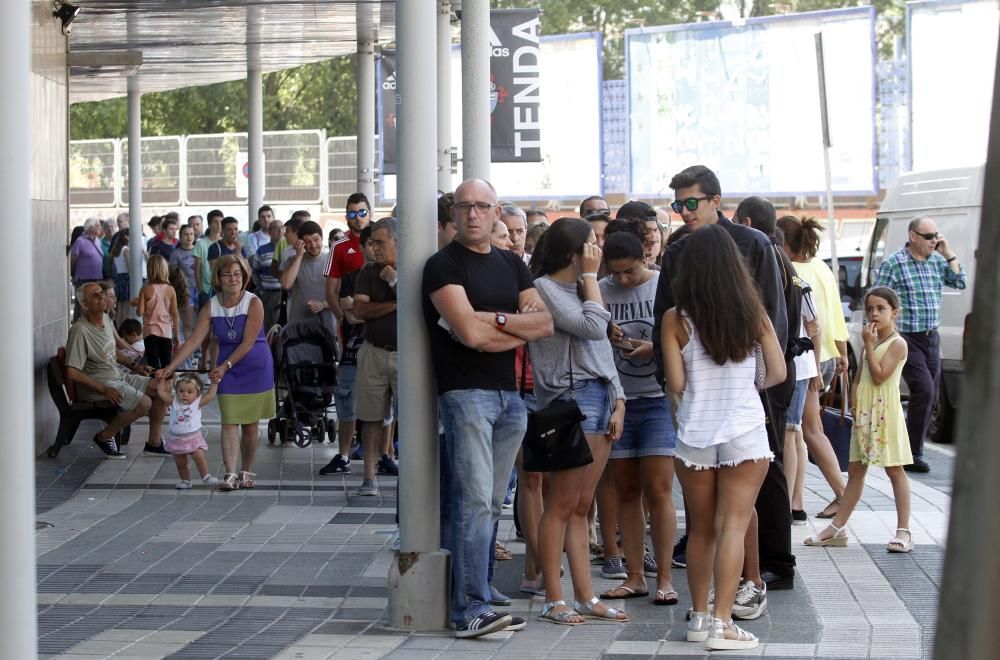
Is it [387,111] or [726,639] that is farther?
[387,111]

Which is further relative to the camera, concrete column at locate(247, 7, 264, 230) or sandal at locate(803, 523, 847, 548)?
concrete column at locate(247, 7, 264, 230)

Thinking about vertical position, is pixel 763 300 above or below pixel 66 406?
above

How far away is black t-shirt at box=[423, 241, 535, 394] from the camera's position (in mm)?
6688

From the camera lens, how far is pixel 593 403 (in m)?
7.09

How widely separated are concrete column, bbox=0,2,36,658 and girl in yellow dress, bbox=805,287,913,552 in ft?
18.8

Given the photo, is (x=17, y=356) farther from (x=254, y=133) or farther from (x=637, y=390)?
(x=254, y=133)

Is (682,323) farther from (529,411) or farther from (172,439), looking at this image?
(172,439)

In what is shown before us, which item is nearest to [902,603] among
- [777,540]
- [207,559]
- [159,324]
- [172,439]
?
[777,540]

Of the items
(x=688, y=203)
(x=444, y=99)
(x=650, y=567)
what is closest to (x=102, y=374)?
(x=444, y=99)

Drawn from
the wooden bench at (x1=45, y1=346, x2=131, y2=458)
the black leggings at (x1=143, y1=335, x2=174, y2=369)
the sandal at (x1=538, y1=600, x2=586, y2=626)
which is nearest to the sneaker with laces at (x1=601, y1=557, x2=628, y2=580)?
the sandal at (x1=538, y1=600, x2=586, y2=626)

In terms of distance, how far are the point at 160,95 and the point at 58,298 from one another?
3756cm

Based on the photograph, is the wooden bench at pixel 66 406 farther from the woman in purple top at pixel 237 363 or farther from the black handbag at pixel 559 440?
the black handbag at pixel 559 440

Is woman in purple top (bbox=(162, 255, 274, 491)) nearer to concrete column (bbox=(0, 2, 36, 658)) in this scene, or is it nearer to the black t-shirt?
the black t-shirt

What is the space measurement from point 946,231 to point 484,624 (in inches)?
403
